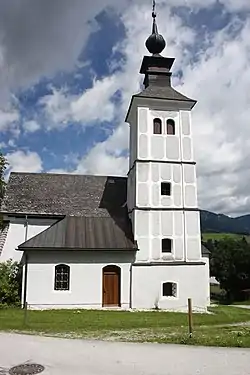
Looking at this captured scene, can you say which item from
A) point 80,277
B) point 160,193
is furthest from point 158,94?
point 80,277

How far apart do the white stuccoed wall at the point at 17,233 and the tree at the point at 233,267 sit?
3449cm

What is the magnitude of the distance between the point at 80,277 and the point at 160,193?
25.7ft

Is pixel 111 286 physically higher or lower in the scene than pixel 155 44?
lower

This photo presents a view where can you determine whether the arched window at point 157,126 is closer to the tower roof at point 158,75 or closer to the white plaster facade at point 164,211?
the white plaster facade at point 164,211

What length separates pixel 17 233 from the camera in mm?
28000

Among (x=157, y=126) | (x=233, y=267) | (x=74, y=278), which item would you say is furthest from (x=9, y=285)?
(x=233, y=267)

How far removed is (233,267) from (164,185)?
32295mm

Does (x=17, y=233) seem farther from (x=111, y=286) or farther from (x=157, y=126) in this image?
(x=157, y=126)

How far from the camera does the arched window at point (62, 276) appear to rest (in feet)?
79.8

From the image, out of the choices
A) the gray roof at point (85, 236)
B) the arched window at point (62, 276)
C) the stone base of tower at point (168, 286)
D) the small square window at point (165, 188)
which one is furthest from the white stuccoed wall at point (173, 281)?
the small square window at point (165, 188)

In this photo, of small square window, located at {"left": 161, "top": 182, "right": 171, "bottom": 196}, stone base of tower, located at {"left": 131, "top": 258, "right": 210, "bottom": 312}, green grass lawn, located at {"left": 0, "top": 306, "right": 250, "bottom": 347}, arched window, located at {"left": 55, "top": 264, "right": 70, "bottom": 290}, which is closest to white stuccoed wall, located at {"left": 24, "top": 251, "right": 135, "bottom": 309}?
arched window, located at {"left": 55, "top": 264, "right": 70, "bottom": 290}

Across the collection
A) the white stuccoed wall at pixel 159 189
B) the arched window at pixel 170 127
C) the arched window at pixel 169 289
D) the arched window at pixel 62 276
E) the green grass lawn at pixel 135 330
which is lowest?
the green grass lawn at pixel 135 330

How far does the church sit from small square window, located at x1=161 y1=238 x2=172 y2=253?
94 millimetres

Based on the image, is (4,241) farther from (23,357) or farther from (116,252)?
(23,357)
